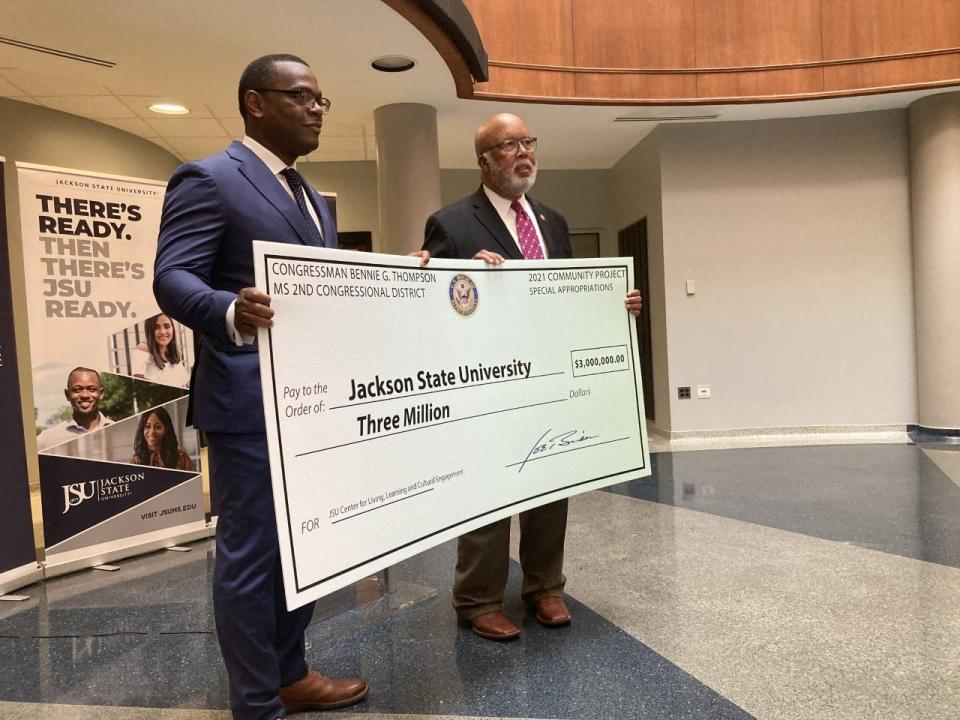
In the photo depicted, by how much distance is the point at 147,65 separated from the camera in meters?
4.11

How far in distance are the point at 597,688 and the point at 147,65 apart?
13.9 feet

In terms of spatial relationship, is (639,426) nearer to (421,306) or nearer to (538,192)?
(421,306)

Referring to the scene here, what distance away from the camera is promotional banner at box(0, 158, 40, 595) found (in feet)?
9.43

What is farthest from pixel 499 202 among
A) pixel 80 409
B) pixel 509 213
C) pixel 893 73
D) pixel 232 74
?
pixel 893 73

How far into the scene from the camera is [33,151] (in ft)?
16.6

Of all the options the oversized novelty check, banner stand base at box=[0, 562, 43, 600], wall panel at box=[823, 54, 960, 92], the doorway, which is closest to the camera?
the oversized novelty check

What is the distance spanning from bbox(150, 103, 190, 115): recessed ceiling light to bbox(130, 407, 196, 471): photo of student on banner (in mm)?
2729

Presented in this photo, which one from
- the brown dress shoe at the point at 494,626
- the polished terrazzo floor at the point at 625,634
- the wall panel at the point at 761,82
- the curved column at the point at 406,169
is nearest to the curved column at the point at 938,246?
the wall panel at the point at 761,82

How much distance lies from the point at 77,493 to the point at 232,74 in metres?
2.73

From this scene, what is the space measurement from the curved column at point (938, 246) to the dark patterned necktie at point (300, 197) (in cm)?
562

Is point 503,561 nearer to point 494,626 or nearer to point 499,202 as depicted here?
point 494,626

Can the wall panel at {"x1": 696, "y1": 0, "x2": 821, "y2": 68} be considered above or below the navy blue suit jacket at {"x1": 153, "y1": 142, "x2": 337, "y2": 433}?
above

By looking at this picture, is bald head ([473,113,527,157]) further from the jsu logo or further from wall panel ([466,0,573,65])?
wall panel ([466,0,573,65])

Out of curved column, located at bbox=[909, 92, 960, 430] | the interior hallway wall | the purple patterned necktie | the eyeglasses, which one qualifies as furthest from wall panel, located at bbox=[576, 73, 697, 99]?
the eyeglasses
